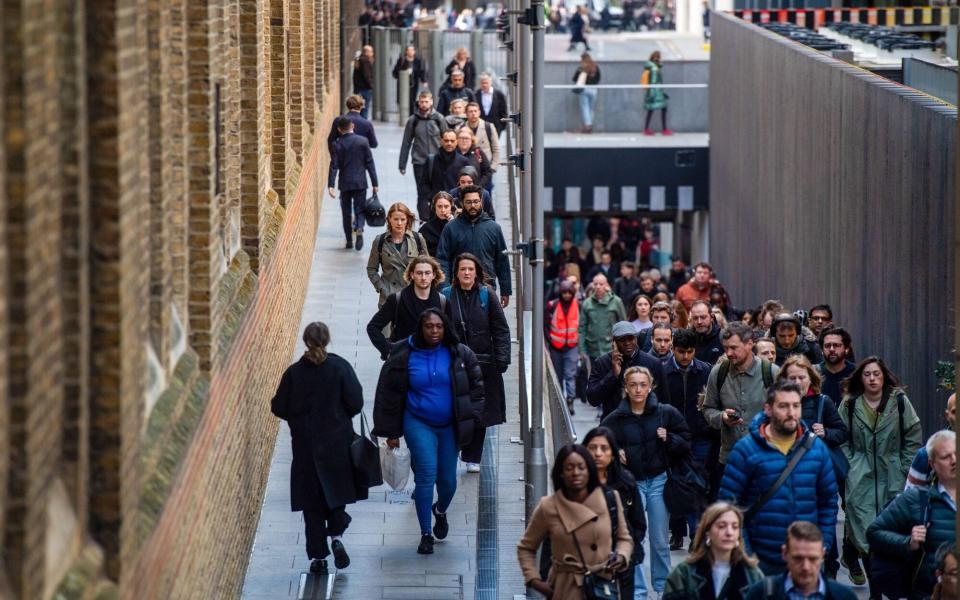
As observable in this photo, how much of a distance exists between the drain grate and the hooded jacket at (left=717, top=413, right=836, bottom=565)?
197 cm

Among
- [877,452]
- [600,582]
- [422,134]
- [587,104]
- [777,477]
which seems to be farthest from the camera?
[587,104]

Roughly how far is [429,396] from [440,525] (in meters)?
1.03

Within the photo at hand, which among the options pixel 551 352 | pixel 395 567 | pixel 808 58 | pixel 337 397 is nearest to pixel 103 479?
pixel 337 397

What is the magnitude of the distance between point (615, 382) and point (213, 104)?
11.7 feet

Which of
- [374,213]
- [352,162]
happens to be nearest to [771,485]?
[374,213]

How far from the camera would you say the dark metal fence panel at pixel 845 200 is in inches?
604

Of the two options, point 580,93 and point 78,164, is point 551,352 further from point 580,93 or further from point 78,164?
point 580,93

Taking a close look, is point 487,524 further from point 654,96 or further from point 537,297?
point 654,96

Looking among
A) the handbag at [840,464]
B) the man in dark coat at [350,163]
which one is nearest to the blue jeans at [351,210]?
the man in dark coat at [350,163]

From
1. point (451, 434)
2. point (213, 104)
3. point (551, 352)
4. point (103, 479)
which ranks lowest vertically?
point (551, 352)

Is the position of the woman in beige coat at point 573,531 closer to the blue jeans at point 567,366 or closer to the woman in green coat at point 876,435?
the woman in green coat at point 876,435

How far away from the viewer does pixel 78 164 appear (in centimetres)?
600

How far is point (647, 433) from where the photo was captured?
10.6 metres

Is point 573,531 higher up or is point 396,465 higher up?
point 573,531
